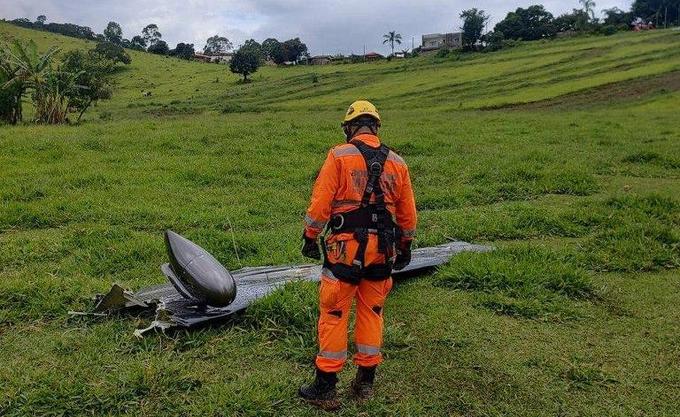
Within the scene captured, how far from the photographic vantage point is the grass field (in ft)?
13.4

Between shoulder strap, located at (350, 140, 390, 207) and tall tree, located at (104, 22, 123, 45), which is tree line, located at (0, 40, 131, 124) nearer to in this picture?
shoulder strap, located at (350, 140, 390, 207)

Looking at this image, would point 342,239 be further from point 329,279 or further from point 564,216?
point 564,216

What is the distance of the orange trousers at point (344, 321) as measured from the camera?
152 inches

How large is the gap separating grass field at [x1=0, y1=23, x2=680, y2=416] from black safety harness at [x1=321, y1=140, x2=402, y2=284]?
95 centimetres

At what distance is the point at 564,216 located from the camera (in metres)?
8.56

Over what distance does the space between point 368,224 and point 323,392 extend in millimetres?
1217

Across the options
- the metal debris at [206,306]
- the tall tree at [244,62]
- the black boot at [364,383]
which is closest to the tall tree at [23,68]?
the metal debris at [206,306]

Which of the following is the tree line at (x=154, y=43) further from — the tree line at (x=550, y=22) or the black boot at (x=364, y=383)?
the black boot at (x=364, y=383)

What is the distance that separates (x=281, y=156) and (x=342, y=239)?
968 centimetres

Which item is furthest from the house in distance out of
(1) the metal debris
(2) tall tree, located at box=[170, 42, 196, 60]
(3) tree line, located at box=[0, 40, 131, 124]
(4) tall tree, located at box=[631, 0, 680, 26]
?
(1) the metal debris

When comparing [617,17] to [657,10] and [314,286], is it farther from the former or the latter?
[314,286]

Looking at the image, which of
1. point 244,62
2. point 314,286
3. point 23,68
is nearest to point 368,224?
point 314,286

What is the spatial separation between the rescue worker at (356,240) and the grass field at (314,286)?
0.35 meters

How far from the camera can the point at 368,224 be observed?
12.6 feet
